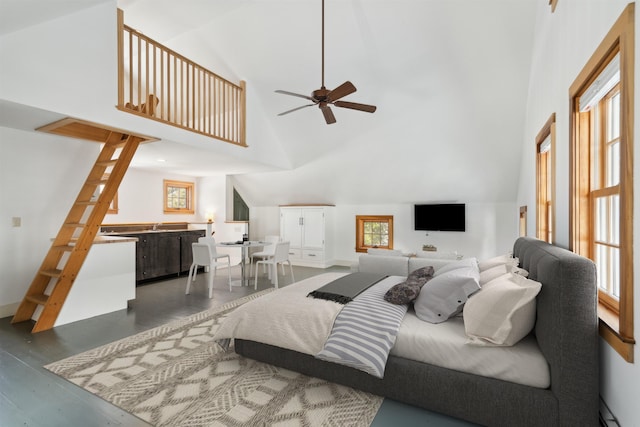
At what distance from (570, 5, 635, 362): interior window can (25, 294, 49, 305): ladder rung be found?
16.0 ft

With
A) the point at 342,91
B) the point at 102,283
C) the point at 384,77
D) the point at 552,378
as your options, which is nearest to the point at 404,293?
the point at 552,378

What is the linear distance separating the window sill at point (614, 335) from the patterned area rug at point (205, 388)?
1.28 m

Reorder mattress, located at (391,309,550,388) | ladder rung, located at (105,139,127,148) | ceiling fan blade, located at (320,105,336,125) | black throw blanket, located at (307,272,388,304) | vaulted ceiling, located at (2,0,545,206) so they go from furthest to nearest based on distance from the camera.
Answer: ladder rung, located at (105,139,127,148) → vaulted ceiling, located at (2,0,545,206) → ceiling fan blade, located at (320,105,336,125) → black throw blanket, located at (307,272,388,304) → mattress, located at (391,309,550,388)

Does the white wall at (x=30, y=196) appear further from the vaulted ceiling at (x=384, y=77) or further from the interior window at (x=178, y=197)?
the interior window at (x=178, y=197)

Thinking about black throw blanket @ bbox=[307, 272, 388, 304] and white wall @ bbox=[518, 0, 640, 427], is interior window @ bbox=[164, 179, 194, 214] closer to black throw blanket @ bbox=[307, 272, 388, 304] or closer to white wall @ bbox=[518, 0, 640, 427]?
black throw blanket @ bbox=[307, 272, 388, 304]

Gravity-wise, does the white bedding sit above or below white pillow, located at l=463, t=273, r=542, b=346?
below

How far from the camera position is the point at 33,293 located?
3.73m

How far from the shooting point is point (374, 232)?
287 inches

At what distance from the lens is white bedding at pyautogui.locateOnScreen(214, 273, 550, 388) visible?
5.58 feet

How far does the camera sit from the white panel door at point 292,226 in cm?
746

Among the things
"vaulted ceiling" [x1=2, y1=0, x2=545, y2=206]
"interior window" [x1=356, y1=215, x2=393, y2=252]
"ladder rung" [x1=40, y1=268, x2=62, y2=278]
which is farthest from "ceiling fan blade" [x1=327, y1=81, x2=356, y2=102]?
"interior window" [x1=356, y1=215, x2=393, y2=252]

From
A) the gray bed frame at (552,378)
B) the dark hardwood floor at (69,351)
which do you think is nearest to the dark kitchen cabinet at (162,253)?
the dark hardwood floor at (69,351)

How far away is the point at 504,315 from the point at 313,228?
569cm

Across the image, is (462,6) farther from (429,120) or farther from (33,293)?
(33,293)
